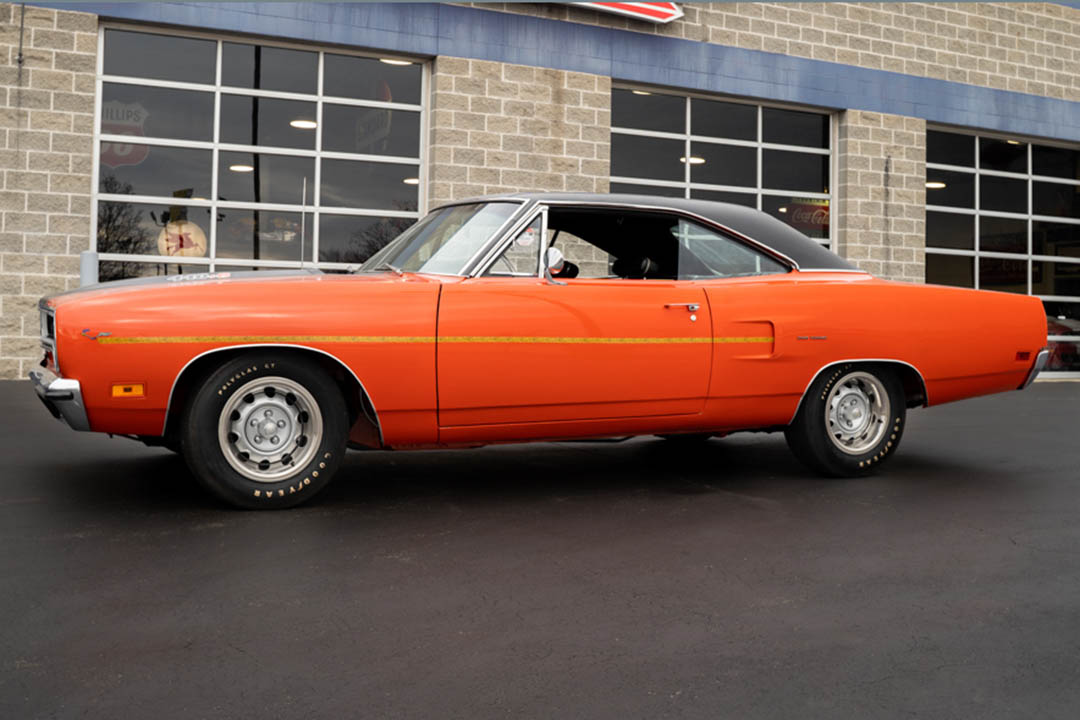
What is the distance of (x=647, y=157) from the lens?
14477mm

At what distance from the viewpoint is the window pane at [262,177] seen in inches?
477

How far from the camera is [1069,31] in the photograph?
17.8 meters

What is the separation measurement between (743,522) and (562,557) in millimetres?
1056

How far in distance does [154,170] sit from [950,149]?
40.5ft

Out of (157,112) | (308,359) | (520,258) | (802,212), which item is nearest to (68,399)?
(308,359)

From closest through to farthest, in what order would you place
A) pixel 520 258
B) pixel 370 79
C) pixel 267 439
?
pixel 267 439
pixel 520 258
pixel 370 79

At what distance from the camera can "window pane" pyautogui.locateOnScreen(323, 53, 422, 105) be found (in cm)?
1262

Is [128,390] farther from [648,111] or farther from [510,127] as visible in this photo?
[648,111]

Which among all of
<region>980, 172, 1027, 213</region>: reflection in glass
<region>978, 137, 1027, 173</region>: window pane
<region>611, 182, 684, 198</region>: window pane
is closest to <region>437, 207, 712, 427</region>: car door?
<region>611, 182, 684, 198</region>: window pane

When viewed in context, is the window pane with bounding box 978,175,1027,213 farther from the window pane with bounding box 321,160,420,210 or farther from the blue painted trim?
the window pane with bounding box 321,160,420,210

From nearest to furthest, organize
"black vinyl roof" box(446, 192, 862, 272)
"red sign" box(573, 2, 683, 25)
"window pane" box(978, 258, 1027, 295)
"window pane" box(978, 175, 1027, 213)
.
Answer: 1. "black vinyl roof" box(446, 192, 862, 272)
2. "red sign" box(573, 2, 683, 25)
3. "window pane" box(978, 258, 1027, 295)
4. "window pane" box(978, 175, 1027, 213)

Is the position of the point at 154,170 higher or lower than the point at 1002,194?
lower

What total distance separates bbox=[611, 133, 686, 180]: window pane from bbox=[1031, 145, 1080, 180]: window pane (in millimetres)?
7384

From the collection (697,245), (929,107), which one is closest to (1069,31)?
(929,107)
